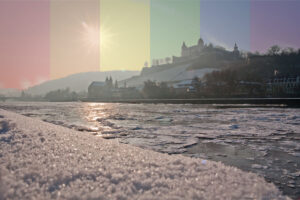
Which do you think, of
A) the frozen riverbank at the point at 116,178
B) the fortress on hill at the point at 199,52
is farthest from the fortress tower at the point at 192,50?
the frozen riverbank at the point at 116,178

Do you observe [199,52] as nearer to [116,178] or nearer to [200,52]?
[200,52]

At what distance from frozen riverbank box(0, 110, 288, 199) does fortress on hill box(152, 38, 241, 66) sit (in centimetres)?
14251

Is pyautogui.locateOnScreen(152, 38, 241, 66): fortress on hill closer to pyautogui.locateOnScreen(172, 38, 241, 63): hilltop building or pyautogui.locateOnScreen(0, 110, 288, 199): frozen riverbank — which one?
pyautogui.locateOnScreen(172, 38, 241, 63): hilltop building

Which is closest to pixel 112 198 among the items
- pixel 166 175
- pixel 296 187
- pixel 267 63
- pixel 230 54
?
pixel 166 175

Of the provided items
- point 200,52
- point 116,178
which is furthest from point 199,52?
point 116,178

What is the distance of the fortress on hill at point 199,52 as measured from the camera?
139 m

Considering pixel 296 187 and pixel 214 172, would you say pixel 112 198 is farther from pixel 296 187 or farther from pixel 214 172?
pixel 296 187

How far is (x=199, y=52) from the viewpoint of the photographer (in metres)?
153

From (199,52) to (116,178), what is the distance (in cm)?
16125

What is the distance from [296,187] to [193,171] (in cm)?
132

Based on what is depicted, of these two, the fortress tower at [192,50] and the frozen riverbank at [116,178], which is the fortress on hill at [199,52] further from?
the frozen riverbank at [116,178]

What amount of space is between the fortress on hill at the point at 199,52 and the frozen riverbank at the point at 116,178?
142514mm

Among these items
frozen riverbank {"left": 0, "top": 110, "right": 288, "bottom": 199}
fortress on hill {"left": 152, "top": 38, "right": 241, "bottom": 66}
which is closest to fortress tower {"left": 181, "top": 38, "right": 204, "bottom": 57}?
fortress on hill {"left": 152, "top": 38, "right": 241, "bottom": 66}

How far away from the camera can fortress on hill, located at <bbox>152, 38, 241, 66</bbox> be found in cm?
13912
